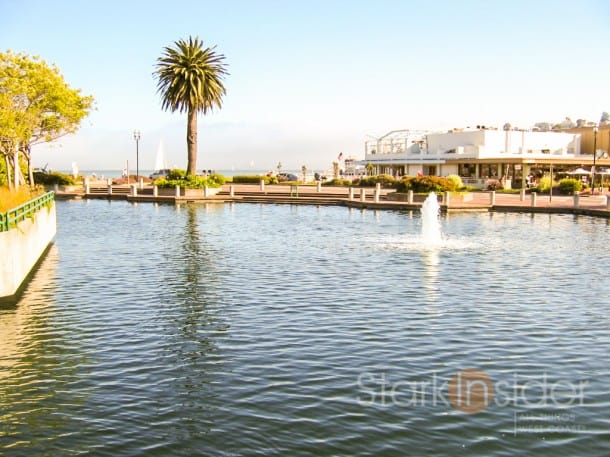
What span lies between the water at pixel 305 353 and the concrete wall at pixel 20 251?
61 centimetres

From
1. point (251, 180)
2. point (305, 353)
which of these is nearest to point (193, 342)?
point (305, 353)

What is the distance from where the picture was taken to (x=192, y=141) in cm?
6500

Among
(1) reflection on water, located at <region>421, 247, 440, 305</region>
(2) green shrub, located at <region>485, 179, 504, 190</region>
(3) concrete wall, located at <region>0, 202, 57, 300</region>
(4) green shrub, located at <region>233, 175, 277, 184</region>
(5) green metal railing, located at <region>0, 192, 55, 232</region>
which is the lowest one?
(1) reflection on water, located at <region>421, 247, 440, 305</region>

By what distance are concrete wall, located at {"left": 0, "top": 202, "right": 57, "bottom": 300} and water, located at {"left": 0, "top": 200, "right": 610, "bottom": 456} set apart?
0.61 meters

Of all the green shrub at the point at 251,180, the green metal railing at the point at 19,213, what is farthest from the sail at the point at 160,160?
the green metal railing at the point at 19,213

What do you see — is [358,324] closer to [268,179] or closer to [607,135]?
[268,179]

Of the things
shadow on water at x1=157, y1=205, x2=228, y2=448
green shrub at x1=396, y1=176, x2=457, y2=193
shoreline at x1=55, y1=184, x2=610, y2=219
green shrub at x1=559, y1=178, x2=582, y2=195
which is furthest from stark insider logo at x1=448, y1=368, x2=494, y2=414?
green shrub at x1=559, y1=178, x2=582, y2=195

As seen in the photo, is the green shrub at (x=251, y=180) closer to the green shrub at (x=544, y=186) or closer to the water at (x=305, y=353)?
the green shrub at (x=544, y=186)

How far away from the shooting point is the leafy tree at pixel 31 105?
1822 inches

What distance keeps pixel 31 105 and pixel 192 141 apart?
57.9 ft

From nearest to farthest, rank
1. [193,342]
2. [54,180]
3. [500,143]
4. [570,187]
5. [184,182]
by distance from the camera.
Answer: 1. [193,342]
2. [570,187]
3. [184,182]
4. [54,180]
5. [500,143]

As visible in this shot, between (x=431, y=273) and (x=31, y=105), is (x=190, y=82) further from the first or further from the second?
(x=431, y=273)

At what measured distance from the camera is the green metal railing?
667 inches

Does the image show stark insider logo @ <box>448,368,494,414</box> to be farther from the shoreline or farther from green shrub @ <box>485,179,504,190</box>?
green shrub @ <box>485,179,504,190</box>
